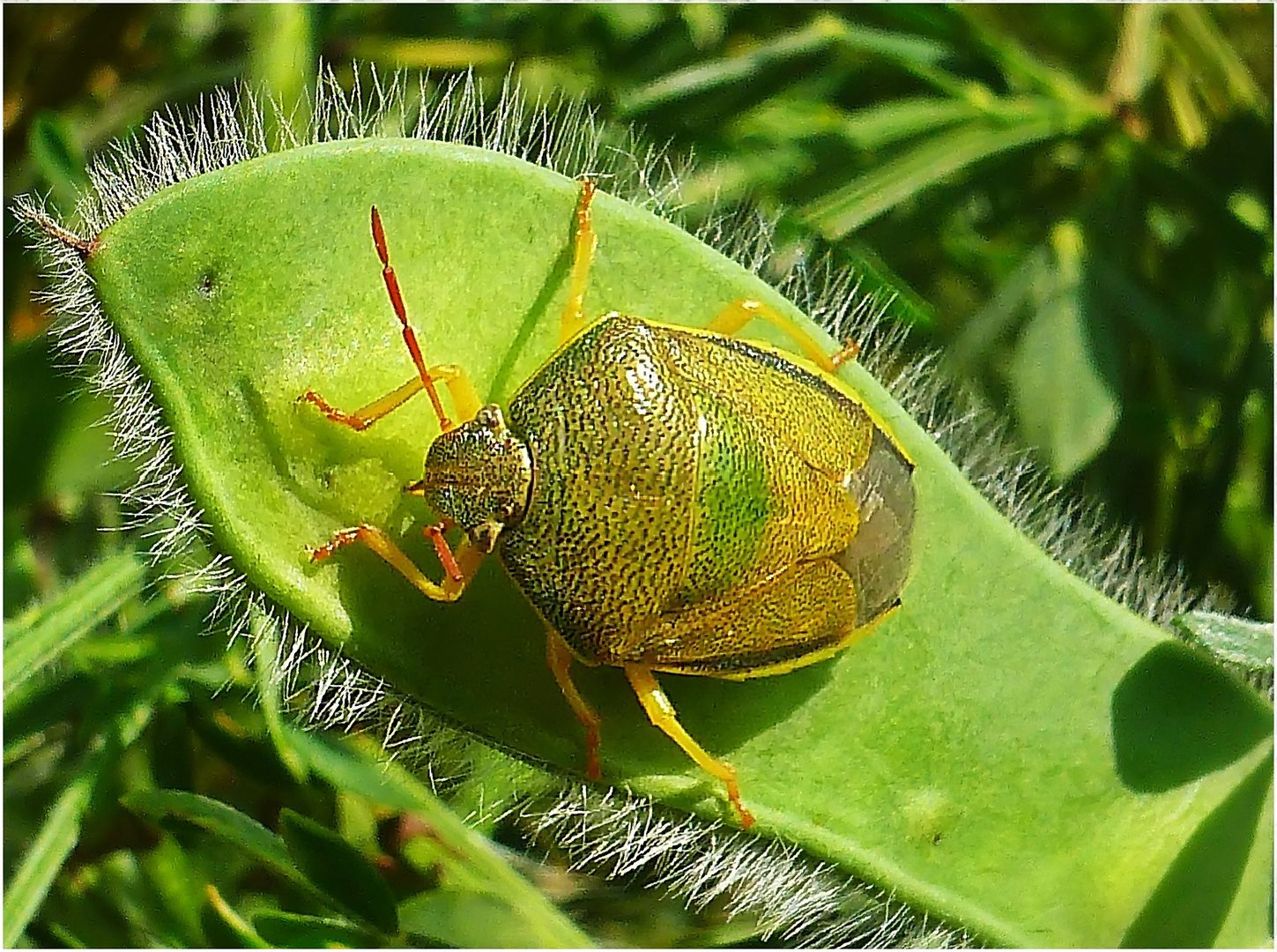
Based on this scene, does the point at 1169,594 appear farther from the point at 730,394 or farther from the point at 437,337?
the point at 437,337

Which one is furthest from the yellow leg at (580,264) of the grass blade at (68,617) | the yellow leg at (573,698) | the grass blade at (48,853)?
the grass blade at (48,853)

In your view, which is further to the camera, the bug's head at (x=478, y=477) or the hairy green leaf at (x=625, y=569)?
the bug's head at (x=478, y=477)

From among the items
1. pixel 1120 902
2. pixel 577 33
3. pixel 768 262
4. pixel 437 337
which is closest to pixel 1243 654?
pixel 1120 902

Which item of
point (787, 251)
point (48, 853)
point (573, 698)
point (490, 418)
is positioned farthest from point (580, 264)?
point (48, 853)

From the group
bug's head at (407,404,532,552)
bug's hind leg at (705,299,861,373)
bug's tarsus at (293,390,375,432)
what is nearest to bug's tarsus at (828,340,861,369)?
bug's hind leg at (705,299,861,373)

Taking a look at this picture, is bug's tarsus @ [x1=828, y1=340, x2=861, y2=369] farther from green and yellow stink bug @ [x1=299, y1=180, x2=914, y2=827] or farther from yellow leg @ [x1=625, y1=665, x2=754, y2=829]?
yellow leg @ [x1=625, y1=665, x2=754, y2=829]

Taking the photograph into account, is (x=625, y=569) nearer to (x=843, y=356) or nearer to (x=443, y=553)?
(x=443, y=553)

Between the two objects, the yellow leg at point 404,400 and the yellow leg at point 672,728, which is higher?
the yellow leg at point 404,400

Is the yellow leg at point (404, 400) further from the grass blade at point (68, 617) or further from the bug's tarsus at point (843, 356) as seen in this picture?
the grass blade at point (68, 617)
